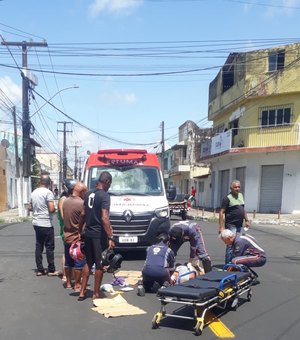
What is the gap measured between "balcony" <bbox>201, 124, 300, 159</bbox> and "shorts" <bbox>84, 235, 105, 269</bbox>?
1946 centimetres

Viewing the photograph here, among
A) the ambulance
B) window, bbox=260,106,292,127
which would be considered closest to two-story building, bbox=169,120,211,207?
window, bbox=260,106,292,127

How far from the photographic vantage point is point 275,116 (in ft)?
81.2

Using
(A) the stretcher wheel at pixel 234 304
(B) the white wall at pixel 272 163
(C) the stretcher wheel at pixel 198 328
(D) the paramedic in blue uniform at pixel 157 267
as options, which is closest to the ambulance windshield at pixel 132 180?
(D) the paramedic in blue uniform at pixel 157 267

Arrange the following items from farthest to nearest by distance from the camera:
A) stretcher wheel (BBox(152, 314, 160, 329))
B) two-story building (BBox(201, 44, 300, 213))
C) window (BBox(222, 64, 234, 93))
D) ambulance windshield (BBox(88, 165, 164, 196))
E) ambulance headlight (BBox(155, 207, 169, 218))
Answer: window (BBox(222, 64, 234, 93))
two-story building (BBox(201, 44, 300, 213))
ambulance windshield (BBox(88, 165, 164, 196))
ambulance headlight (BBox(155, 207, 169, 218))
stretcher wheel (BBox(152, 314, 160, 329))

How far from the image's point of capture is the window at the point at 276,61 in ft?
81.4

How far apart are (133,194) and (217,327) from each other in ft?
15.5

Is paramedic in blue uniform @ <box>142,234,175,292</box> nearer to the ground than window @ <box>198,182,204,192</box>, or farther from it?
farther from it

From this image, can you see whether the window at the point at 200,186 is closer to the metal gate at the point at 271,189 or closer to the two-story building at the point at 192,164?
the two-story building at the point at 192,164

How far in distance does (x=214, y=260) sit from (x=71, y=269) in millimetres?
3610

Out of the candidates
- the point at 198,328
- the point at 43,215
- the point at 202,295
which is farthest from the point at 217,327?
the point at 43,215

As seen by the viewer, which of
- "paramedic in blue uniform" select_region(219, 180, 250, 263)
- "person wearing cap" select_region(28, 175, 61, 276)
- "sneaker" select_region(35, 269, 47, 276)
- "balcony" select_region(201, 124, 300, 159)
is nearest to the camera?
"person wearing cap" select_region(28, 175, 61, 276)

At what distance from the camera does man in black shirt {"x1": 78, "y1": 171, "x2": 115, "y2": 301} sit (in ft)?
18.6

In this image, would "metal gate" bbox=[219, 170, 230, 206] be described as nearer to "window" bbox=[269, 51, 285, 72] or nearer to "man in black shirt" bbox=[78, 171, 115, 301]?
"window" bbox=[269, 51, 285, 72]

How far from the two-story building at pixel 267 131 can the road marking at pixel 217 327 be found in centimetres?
1954
